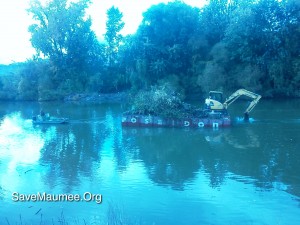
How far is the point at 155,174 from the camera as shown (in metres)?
15.1

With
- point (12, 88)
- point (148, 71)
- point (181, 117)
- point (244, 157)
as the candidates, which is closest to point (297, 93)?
point (148, 71)

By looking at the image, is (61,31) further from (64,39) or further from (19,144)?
(19,144)

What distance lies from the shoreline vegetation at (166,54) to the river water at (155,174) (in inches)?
451

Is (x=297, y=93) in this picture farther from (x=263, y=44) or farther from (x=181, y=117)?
(x=181, y=117)

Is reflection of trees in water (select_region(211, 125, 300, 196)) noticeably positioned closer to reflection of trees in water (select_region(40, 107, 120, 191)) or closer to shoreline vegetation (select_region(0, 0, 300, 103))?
reflection of trees in water (select_region(40, 107, 120, 191))

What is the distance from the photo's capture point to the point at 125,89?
51875mm

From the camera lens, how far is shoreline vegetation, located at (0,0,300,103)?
40188 mm

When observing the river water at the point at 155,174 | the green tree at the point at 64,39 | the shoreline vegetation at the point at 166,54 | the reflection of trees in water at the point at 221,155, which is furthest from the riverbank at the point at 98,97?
the reflection of trees in water at the point at 221,155

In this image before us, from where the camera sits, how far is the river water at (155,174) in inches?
440

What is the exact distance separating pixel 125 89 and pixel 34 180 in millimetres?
37672

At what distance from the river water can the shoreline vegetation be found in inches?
451

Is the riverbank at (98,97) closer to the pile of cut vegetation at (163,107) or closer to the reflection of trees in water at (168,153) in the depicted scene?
the pile of cut vegetation at (163,107)

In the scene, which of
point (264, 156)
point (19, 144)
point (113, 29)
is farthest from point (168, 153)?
point (113, 29)

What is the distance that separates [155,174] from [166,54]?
30841 millimetres
